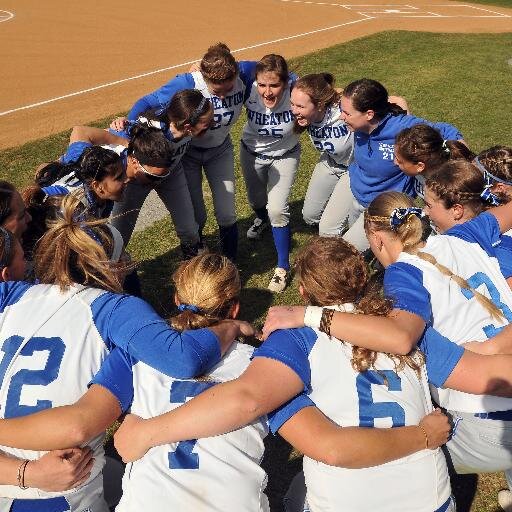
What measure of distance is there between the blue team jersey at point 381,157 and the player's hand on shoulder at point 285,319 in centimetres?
254

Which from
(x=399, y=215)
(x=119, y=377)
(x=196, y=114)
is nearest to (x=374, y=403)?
(x=119, y=377)

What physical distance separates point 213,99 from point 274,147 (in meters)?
0.77

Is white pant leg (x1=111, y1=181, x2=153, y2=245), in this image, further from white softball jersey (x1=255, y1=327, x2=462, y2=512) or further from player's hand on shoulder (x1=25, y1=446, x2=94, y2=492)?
white softball jersey (x1=255, y1=327, x2=462, y2=512)

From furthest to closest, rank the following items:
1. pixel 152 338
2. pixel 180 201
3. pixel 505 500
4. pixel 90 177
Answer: pixel 180 201
pixel 90 177
pixel 505 500
pixel 152 338

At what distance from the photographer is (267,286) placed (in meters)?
5.55

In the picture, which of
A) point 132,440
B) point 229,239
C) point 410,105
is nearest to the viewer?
point 132,440

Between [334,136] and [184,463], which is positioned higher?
[334,136]

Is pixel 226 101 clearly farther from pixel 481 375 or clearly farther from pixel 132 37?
pixel 132 37

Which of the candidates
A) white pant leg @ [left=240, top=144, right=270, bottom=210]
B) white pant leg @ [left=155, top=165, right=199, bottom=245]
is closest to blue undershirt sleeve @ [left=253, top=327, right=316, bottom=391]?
white pant leg @ [left=155, top=165, right=199, bottom=245]

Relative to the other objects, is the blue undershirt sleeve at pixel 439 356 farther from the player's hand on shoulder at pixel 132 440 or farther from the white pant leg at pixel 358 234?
the white pant leg at pixel 358 234

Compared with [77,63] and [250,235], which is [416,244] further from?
[77,63]

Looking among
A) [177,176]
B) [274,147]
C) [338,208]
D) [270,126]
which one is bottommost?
[338,208]

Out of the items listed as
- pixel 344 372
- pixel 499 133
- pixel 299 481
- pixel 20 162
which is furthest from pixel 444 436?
pixel 499 133

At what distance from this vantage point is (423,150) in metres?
4.11
